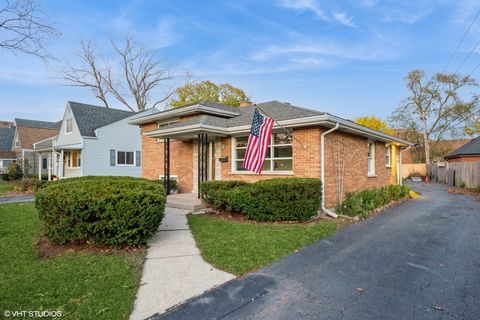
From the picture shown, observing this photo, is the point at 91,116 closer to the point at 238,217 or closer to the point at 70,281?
the point at 238,217

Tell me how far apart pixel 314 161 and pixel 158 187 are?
5.07 meters

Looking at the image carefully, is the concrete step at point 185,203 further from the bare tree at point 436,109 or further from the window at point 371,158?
the bare tree at point 436,109

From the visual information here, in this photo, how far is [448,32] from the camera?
13.6m

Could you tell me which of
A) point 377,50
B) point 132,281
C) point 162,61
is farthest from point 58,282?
point 162,61

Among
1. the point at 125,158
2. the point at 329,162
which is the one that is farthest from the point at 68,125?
the point at 329,162

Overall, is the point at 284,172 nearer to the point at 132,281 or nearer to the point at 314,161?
the point at 314,161

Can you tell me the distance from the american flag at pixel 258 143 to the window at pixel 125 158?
17.3 meters

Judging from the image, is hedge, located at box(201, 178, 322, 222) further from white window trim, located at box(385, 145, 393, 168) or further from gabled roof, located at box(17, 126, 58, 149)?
gabled roof, located at box(17, 126, 58, 149)

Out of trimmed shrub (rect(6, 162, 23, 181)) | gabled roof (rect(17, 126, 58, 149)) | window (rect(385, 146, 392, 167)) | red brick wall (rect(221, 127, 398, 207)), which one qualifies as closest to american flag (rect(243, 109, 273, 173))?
red brick wall (rect(221, 127, 398, 207))

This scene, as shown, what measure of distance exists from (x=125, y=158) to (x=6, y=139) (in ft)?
79.5

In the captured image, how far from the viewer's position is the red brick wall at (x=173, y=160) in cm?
1306

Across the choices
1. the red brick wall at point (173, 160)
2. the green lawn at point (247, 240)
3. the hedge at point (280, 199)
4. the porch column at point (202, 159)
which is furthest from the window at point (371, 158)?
the red brick wall at point (173, 160)

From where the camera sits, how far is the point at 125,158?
23.0 m

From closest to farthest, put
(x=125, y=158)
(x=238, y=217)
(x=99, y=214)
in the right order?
(x=99, y=214)
(x=238, y=217)
(x=125, y=158)
